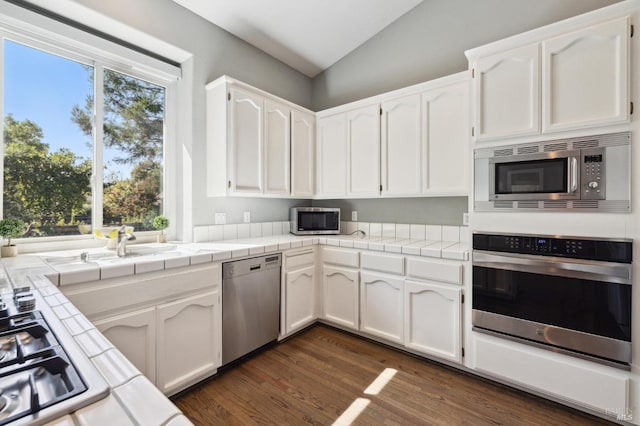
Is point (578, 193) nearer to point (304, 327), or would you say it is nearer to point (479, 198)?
point (479, 198)

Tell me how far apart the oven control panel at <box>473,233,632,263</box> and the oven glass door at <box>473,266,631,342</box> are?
136 millimetres

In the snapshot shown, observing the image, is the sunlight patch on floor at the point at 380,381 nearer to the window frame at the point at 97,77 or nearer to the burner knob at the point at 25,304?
the burner knob at the point at 25,304

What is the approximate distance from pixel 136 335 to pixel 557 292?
2.42 metres

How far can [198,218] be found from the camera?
2547 millimetres

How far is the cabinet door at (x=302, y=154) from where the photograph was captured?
9.75 feet

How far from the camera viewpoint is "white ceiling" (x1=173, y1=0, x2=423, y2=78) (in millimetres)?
2512

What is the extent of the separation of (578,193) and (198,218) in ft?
8.71

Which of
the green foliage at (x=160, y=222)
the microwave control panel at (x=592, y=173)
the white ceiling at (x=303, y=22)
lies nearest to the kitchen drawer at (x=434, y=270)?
the microwave control panel at (x=592, y=173)

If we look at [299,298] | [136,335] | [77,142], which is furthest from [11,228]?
[299,298]

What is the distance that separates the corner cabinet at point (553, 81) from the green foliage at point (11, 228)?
289 centimetres

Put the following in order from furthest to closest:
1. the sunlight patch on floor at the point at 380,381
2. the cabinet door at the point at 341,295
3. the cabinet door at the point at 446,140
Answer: the cabinet door at the point at 341,295 → the cabinet door at the point at 446,140 → the sunlight patch on floor at the point at 380,381

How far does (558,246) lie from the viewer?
5.74 feet

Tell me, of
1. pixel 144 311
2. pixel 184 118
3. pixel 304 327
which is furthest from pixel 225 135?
pixel 304 327

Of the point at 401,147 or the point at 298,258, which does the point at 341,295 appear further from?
the point at 401,147
